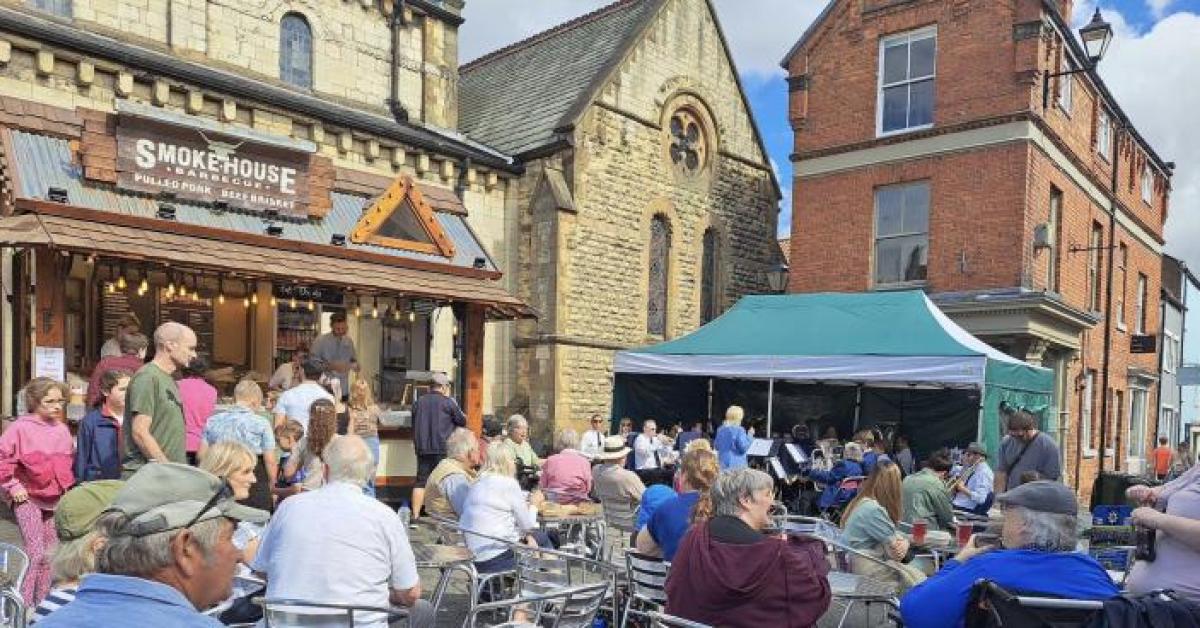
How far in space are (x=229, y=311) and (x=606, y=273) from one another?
746 centimetres

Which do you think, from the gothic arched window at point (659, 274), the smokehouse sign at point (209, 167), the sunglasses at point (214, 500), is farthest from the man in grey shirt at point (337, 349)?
the gothic arched window at point (659, 274)

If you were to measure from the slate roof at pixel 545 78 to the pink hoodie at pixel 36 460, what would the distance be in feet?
39.7

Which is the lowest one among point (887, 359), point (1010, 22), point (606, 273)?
point (887, 359)

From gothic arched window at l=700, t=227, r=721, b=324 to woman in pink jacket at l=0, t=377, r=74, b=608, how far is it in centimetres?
1567

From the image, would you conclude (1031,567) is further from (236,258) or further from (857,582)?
(236,258)

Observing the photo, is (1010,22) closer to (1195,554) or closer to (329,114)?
(329,114)

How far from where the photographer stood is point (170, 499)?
1.99m

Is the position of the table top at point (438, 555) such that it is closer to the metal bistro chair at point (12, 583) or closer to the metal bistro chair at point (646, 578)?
the metal bistro chair at point (646, 578)

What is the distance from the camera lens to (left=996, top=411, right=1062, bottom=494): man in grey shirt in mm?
7500

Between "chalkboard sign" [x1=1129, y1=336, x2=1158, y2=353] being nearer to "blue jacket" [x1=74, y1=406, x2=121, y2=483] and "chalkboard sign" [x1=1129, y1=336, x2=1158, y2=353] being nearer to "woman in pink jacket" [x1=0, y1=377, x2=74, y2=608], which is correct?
"blue jacket" [x1=74, y1=406, x2=121, y2=483]

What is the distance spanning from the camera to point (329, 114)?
42.5 ft

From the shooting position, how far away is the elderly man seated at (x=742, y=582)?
3.33m

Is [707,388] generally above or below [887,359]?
below

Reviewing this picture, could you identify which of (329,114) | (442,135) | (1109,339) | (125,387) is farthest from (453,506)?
(1109,339)
